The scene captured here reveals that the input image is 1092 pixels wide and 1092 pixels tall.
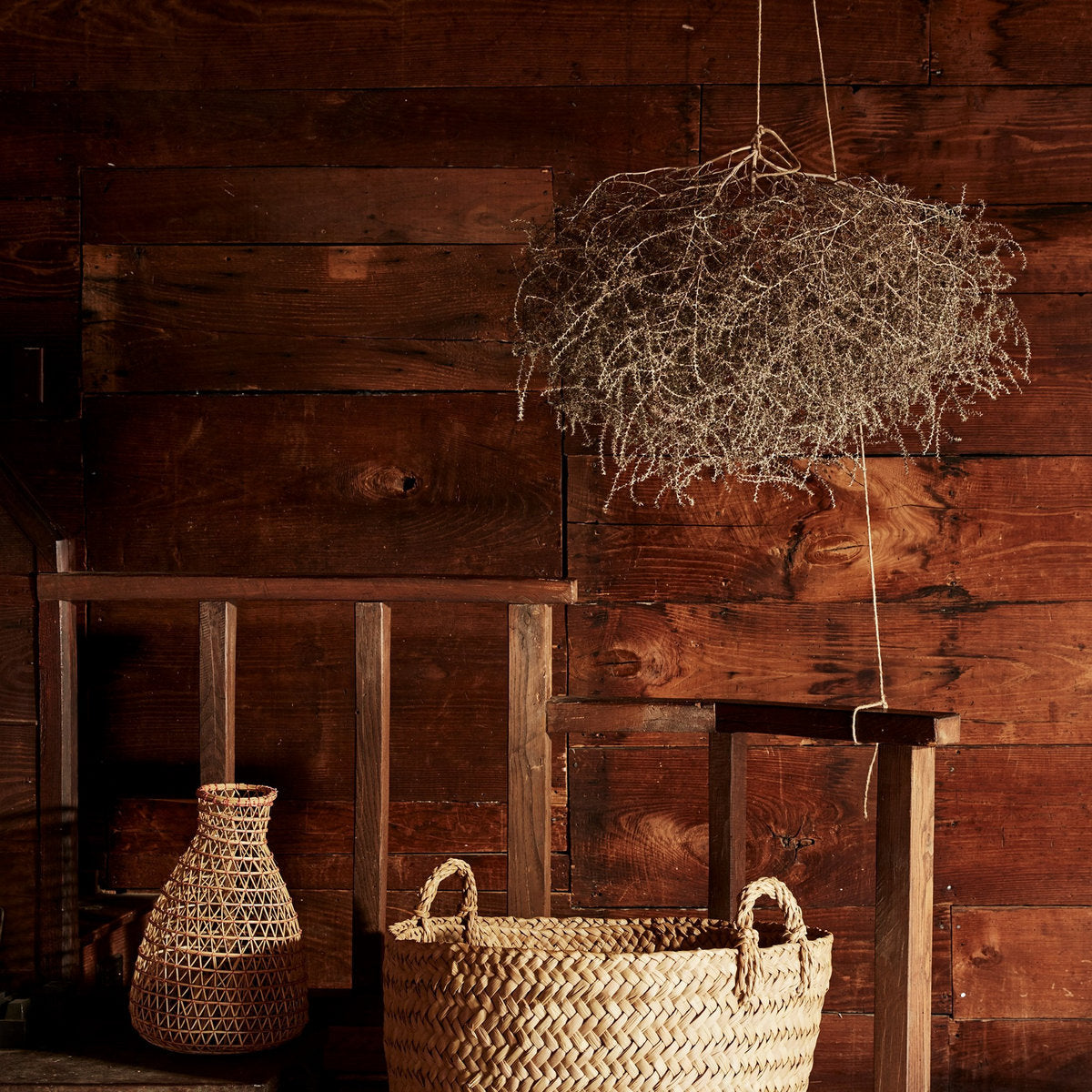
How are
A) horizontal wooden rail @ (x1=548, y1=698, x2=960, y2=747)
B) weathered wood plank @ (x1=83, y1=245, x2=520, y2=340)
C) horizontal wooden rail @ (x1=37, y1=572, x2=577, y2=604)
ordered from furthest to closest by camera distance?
weathered wood plank @ (x1=83, y1=245, x2=520, y2=340)
horizontal wooden rail @ (x1=37, y1=572, x2=577, y2=604)
horizontal wooden rail @ (x1=548, y1=698, x2=960, y2=747)

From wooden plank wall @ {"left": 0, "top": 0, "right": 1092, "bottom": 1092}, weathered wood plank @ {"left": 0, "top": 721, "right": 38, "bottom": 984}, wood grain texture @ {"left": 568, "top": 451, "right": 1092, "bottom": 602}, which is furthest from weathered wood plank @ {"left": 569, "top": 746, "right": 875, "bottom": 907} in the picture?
weathered wood plank @ {"left": 0, "top": 721, "right": 38, "bottom": 984}

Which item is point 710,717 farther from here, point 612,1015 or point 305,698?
point 305,698

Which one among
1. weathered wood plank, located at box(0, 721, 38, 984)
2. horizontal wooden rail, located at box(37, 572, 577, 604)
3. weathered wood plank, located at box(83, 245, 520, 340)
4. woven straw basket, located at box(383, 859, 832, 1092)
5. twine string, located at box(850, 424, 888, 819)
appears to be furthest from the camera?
weathered wood plank, located at box(83, 245, 520, 340)

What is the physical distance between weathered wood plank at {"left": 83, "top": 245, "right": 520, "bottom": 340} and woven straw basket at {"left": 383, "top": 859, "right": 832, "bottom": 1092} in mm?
1185

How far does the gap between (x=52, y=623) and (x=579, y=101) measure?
1.31 meters

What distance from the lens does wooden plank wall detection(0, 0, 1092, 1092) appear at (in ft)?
7.26

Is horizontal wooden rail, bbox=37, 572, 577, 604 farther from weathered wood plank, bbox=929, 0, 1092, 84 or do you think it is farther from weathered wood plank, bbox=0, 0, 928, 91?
weathered wood plank, bbox=929, 0, 1092, 84

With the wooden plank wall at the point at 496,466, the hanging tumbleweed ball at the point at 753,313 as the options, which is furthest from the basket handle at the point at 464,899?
the hanging tumbleweed ball at the point at 753,313

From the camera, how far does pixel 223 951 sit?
1.63 metres

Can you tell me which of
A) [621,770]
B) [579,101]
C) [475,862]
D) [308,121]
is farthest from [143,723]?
[579,101]

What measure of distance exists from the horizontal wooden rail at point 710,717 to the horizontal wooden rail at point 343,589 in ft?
0.55

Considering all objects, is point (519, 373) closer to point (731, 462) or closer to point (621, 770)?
point (731, 462)

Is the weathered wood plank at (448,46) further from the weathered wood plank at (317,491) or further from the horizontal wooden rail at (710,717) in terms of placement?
the horizontal wooden rail at (710,717)

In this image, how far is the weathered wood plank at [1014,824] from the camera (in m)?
2.21
